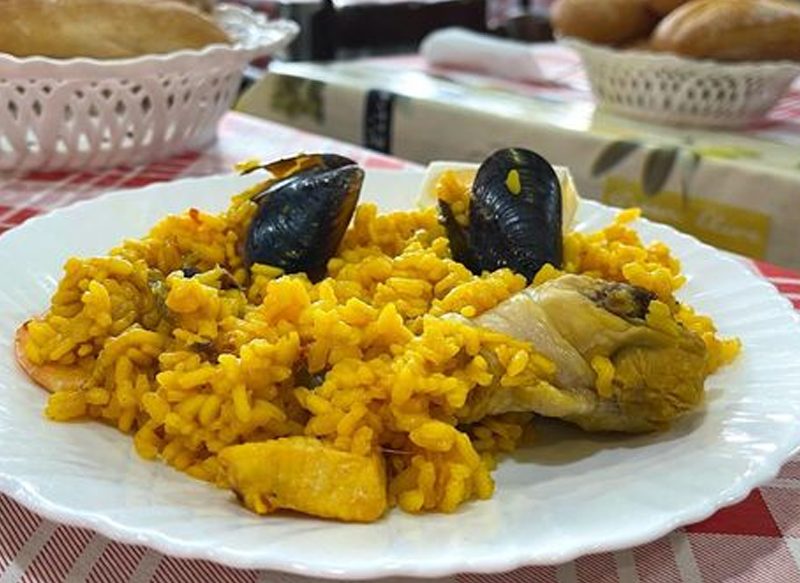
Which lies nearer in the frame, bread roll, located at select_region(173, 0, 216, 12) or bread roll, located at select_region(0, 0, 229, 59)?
bread roll, located at select_region(0, 0, 229, 59)

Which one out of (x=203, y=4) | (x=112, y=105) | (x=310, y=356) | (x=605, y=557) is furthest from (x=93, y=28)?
(x=605, y=557)

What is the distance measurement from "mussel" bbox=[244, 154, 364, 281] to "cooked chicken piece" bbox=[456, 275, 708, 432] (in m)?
0.16

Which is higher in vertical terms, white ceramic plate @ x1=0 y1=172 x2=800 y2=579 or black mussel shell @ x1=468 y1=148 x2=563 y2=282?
black mussel shell @ x1=468 y1=148 x2=563 y2=282

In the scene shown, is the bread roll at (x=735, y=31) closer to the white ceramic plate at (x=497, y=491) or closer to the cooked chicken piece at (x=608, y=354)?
Answer: the white ceramic plate at (x=497, y=491)

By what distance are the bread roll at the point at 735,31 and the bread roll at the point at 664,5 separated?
0.10m

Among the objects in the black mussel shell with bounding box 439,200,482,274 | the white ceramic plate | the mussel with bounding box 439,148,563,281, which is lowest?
the white ceramic plate

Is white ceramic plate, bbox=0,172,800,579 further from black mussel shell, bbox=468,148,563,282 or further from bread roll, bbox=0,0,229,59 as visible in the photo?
bread roll, bbox=0,0,229,59

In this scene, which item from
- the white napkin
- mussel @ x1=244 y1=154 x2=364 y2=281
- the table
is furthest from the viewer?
the white napkin

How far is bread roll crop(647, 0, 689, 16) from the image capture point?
1.69m

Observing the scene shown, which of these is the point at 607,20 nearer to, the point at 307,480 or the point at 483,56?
the point at 483,56

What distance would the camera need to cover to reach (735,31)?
1533 millimetres

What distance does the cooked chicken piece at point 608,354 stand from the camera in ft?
2.08

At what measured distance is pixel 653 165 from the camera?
1447 mm

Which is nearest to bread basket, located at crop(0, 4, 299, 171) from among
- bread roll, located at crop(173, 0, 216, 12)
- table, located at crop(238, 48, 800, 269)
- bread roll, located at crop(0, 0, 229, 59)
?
bread roll, located at crop(0, 0, 229, 59)
